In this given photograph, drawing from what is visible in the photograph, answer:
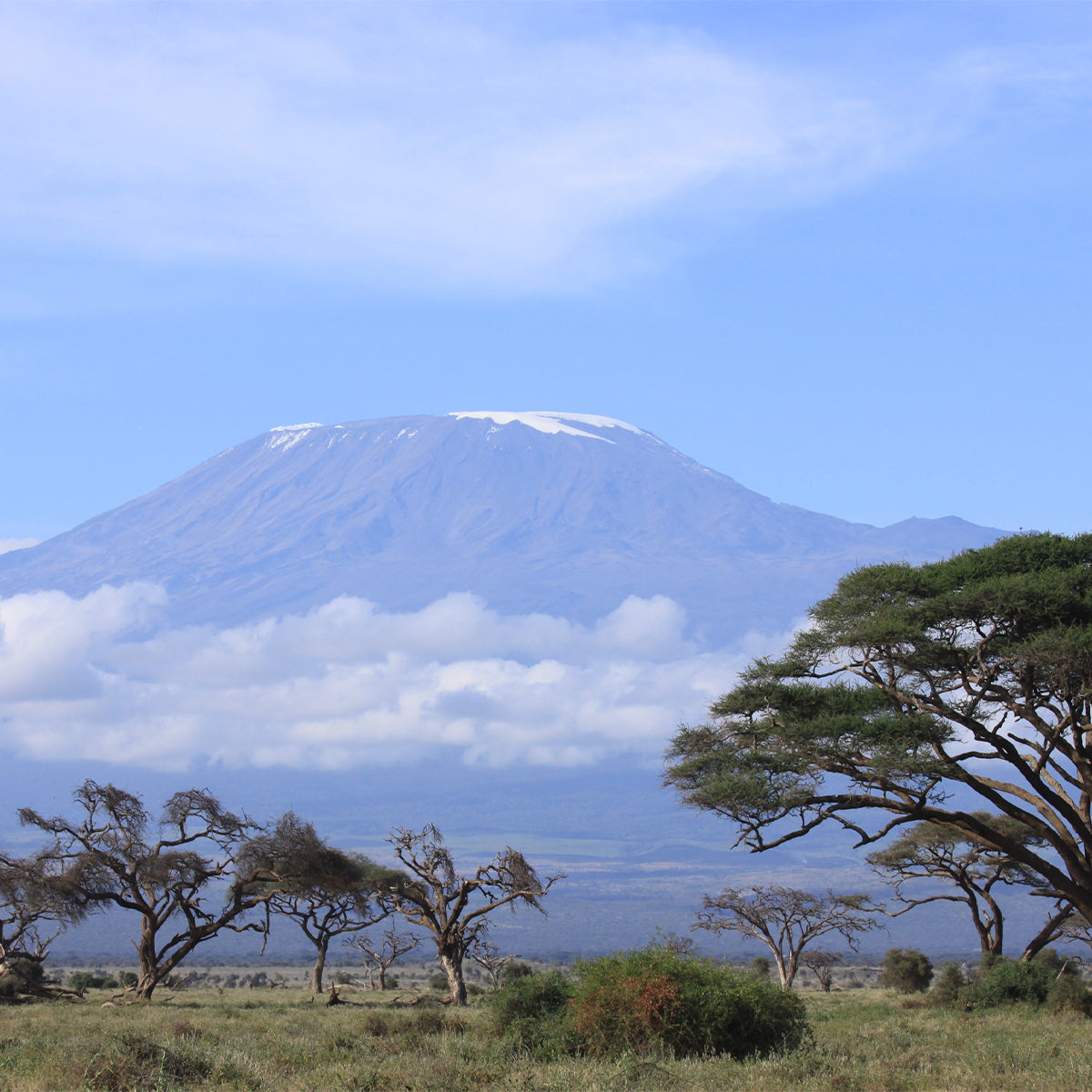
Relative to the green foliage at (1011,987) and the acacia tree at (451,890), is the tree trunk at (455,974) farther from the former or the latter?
the green foliage at (1011,987)

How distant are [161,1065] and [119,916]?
190 meters

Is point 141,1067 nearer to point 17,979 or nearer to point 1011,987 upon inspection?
point 1011,987

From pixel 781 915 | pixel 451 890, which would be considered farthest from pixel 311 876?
pixel 781 915

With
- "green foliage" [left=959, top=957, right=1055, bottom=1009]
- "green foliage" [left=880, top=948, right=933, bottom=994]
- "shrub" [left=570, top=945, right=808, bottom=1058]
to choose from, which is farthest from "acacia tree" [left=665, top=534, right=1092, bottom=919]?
"green foliage" [left=880, top=948, right=933, bottom=994]

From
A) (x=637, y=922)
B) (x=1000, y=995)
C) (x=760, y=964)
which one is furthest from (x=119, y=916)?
(x=1000, y=995)

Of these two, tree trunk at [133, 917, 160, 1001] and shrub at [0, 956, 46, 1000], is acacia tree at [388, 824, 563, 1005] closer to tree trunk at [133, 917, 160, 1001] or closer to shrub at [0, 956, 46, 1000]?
tree trunk at [133, 917, 160, 1001]

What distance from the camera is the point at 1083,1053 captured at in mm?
16781

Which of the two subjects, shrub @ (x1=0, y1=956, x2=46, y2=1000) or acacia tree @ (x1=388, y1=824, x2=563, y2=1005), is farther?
acacia tree @ (x1=388, y1=824, x2=563, y2=1005)

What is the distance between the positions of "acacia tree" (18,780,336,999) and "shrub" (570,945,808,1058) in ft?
64.5

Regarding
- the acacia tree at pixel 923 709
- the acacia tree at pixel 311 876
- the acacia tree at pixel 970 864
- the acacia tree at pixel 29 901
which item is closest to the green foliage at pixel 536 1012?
A: the acacia tree at pixel 923 709

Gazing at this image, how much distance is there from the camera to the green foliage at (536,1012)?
16938 millimetres

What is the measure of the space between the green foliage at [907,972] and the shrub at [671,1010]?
31.1 metres

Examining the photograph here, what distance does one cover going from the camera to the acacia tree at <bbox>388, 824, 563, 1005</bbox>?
121ft

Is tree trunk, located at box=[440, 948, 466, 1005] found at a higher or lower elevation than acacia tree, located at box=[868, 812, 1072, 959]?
lower
